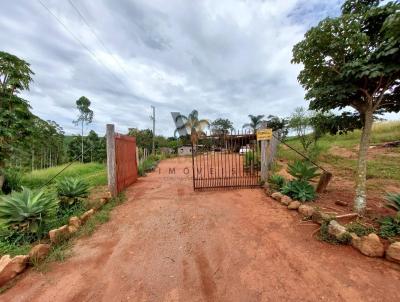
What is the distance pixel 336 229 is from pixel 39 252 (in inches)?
168

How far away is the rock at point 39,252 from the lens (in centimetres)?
258

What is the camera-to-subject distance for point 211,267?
2.46m

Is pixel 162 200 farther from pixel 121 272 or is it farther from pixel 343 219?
pixel 343 219


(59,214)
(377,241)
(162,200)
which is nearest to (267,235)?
(377,241)

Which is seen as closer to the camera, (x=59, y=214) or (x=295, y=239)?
(x=295, y=239)

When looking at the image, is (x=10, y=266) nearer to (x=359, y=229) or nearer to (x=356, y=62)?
(x=359, y=229)

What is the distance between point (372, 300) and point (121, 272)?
2675 millimetres

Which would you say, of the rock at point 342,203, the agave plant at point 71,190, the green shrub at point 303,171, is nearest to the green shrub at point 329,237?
the rock at point 342,203

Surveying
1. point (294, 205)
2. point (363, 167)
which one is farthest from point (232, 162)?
point (363, 167)

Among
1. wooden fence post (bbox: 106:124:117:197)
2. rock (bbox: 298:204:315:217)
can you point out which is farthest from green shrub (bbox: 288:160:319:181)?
wooden fence post (bbox: 106:124:117:197)

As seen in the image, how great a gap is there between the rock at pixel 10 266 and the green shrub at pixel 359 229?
14.6 feet

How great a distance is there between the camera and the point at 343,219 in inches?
128

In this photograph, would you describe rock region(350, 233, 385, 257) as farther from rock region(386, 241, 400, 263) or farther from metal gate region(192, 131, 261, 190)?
metal gate region(192, 131, 261, 190)

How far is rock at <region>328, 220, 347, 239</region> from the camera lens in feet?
9.22
